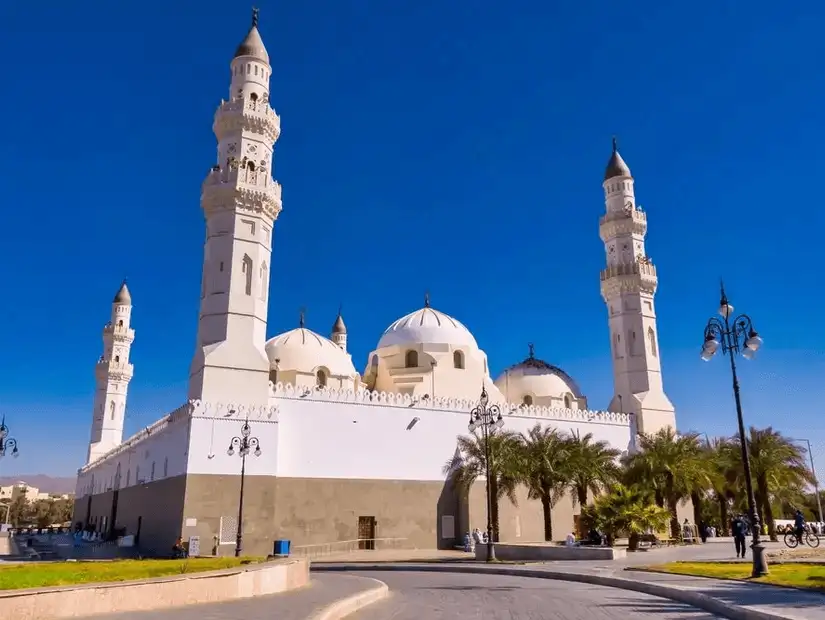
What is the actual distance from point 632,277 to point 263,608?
3448 cm

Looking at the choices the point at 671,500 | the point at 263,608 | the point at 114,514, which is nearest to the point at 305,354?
the point at 114,514

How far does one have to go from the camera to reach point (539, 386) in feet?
142

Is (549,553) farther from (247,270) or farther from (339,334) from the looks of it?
(339,334)

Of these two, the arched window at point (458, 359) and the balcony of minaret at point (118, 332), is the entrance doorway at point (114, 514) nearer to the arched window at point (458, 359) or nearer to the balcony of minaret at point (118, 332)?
the balcony of minaret at point (118, 332)

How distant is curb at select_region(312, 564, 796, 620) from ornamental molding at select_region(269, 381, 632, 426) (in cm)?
846

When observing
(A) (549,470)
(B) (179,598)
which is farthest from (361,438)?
(B) (179,598)

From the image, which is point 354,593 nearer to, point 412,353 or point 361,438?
point 361,438

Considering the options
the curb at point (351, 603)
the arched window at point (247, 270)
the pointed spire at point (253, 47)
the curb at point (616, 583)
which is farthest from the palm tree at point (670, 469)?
the pointed spire at point (253, 47)

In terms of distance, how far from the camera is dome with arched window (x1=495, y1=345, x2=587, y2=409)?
4281 cm

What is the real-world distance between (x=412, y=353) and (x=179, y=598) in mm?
30229

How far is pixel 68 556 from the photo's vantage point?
28781 mm

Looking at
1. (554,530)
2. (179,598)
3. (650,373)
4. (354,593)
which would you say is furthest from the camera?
(650,373)

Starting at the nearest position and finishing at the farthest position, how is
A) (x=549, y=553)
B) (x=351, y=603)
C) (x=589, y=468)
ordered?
(x=351, y=603) < (x=549, y=553) < (x=589, y=468)

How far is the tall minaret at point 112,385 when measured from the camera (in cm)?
4962
